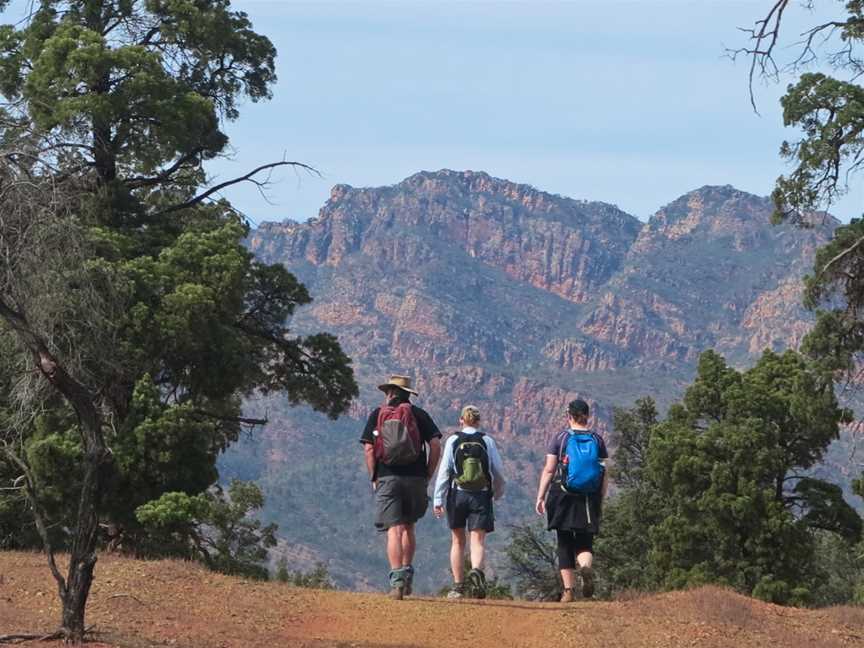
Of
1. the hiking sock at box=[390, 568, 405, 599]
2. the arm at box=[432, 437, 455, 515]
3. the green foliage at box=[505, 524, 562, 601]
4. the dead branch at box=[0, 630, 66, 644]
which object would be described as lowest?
the green foliage at box=[505, 524, 562, 601]

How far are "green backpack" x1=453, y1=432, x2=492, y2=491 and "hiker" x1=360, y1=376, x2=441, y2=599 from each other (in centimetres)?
47

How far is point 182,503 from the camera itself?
19000 mm

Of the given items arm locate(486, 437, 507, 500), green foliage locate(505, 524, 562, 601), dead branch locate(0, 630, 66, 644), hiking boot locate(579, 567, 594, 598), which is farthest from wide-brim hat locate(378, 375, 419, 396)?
green foliage locate(505, 524, 562, 601)

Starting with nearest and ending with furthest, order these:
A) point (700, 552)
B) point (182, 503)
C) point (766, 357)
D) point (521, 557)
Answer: point (182, 503)
point (700, 552)
point (766, 357)
point (521, 557)

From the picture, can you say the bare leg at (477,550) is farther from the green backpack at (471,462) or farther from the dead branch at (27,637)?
the dead branch at (27,637)

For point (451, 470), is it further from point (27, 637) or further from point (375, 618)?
point (27, 637)

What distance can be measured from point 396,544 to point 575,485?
178 centimetres

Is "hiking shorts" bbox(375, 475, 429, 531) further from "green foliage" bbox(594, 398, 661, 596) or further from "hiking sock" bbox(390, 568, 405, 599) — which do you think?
"green foliage" bbox(594, 398, 661, 596)

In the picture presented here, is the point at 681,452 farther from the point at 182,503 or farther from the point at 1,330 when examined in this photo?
the point at 1,330

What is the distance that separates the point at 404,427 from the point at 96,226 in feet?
34.4

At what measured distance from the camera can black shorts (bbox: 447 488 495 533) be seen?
536 inches

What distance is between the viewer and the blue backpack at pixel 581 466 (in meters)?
13.3

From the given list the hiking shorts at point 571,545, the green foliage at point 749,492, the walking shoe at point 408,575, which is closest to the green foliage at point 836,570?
the green foliage at point 749,492

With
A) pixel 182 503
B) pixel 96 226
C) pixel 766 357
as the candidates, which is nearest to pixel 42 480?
pixel 182 503
